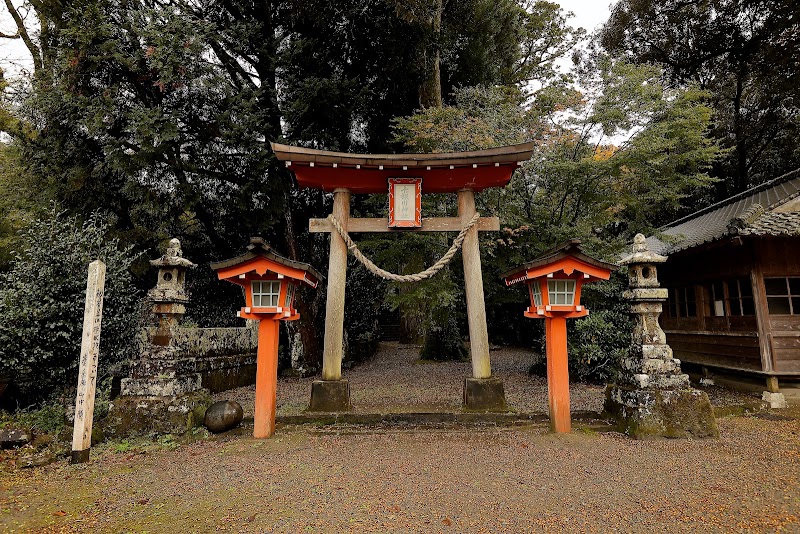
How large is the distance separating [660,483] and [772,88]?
1755cm

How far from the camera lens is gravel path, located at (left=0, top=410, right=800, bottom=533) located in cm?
329

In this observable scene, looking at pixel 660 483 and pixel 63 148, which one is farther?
pixel 63 148

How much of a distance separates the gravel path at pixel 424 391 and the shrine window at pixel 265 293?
2036mm

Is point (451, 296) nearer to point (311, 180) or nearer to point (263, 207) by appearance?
point (311, 180)

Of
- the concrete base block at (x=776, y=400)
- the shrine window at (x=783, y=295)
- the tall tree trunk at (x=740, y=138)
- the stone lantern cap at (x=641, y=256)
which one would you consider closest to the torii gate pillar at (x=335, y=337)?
the stone lantern cap at (x=641, y=256)

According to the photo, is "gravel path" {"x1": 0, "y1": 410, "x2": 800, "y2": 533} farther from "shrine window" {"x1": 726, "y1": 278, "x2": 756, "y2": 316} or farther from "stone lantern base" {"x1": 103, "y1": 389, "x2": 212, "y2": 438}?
"shrine window" {"x1": 726, "y1": 278, "x2": 756, "y2": 316}

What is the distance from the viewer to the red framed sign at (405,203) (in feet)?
22.1

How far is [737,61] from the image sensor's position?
15773mm

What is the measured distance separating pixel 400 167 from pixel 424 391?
4.63 m

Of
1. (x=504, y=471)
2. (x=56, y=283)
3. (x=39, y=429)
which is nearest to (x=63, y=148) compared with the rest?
(x=56, y=283)

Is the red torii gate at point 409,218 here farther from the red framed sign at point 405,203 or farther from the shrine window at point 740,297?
the shrine window at point 740,297

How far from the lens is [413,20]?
10000 mm

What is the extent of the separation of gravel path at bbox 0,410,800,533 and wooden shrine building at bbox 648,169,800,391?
2.80 meters

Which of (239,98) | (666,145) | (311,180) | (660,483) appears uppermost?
(239,98)
